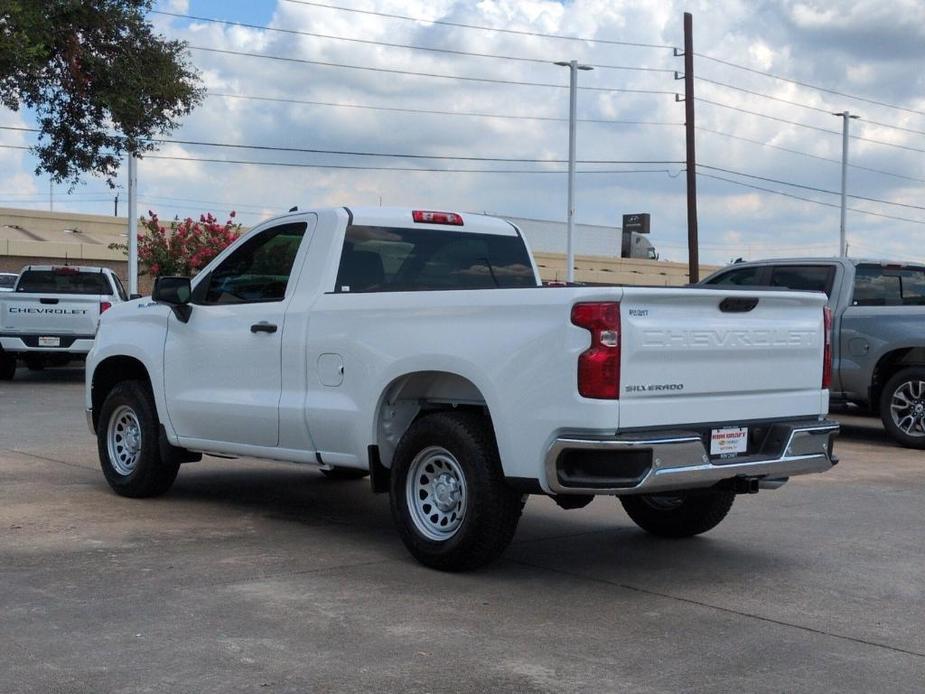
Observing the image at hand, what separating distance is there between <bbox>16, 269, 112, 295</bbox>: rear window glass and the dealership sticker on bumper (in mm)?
15805

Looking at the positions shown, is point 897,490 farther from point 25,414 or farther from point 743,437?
point 25,414

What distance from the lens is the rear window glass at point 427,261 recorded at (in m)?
8.06

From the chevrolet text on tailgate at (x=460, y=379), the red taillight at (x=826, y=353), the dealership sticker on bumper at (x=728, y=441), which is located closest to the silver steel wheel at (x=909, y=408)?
the chevrolet text on tailgate at (x=460, y=379)

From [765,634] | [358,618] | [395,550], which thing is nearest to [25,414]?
[395,550]

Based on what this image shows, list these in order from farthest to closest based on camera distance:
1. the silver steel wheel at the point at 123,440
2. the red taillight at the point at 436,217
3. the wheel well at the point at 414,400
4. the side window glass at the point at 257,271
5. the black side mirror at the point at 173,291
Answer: the silver steel wheel at the point at 123,440
the black side mirror at the point at 173,291
the red taillight at the point at 436,217
the side window glass at the point at 257,271
the wheel well at the point at 414,400

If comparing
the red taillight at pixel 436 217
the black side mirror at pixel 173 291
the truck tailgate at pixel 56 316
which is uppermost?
the red taillight at pixel 436 217

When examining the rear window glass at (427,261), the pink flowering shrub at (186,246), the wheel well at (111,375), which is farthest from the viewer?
the pink flowering shrub at (186,246)

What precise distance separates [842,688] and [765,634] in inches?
31.6

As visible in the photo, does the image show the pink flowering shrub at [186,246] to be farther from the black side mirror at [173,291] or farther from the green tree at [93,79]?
the black side mirror at [173,291]

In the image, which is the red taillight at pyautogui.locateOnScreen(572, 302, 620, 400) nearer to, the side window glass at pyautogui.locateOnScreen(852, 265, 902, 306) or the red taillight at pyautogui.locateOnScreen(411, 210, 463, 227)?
the red taillight at pyautogui.locateOnScreen(411, 210, 463, 227)

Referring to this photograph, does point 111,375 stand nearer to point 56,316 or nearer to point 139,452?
point 139,452

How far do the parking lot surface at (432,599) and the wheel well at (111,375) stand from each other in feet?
2.36

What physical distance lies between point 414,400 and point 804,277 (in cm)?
832

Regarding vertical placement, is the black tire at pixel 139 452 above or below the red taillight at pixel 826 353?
below
